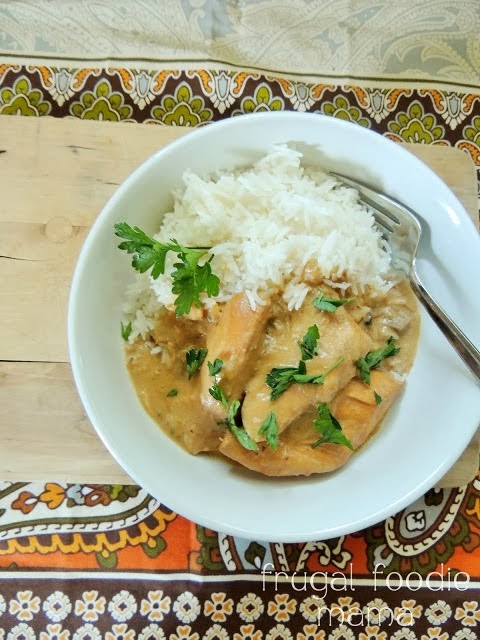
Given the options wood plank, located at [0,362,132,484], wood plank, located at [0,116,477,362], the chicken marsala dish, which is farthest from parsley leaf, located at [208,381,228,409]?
wood plank, located at [0,116,477,362]

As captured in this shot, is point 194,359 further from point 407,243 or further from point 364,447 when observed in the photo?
point 407,243

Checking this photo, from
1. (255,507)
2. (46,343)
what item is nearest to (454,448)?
(255,507)

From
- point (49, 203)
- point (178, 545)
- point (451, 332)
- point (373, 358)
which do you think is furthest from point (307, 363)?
point (49, 203)

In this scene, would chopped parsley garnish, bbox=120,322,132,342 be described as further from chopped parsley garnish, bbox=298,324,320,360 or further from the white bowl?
chopped parsley garnish, bbox=298,324,320,360

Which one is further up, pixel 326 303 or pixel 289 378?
pixel 326 303

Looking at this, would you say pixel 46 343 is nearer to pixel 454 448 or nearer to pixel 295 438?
pixel 295 438

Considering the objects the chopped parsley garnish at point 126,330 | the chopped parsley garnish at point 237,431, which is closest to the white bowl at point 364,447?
the chopped parsley garnish at point 126,330

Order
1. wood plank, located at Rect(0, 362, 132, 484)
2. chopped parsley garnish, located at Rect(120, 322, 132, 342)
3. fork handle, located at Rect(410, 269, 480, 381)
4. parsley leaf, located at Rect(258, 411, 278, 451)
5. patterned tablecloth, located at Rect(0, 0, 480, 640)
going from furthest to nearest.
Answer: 1. patterned tablecloth, located at Rect(0, 0, 480, 640)
2. wood plank, located at Rect(0, 362, 132, 484)
3. chopped parsley garnish, located at Rect(120, 322, 132, 342)
4. fork handle, located at Rect(410, 269, 480, 381)
5. parsley leaf, located at Rect(258, 411, 278, 451)
